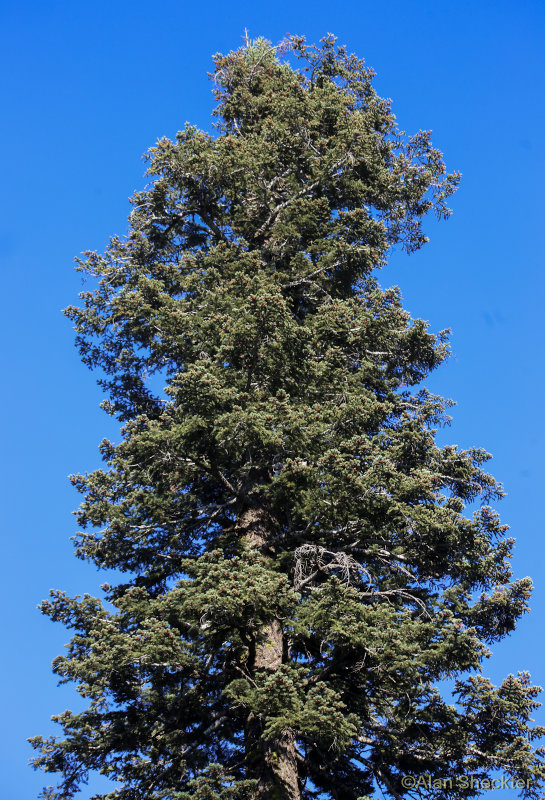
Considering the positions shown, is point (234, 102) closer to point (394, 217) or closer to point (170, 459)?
point (394, 217)

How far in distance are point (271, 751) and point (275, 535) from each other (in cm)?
375

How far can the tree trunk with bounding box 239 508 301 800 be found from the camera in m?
9.40

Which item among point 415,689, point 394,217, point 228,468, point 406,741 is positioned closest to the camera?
point 415,689

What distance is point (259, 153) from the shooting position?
16.8m

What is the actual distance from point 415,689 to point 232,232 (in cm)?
1123

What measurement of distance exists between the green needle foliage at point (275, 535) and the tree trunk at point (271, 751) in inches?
1.4

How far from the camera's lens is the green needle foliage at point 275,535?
9508 mm

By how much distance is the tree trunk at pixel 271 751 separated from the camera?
940 cm

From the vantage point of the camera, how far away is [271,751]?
964 cm

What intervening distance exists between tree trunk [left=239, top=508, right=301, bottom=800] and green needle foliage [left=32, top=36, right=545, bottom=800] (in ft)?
0.12

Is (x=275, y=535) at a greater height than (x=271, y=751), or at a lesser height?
greater

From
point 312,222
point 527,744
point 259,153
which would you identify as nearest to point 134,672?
point 527,744

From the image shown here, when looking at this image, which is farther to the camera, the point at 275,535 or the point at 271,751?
the point at 275,535

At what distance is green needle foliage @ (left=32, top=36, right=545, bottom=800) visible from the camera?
9508 millimetres
